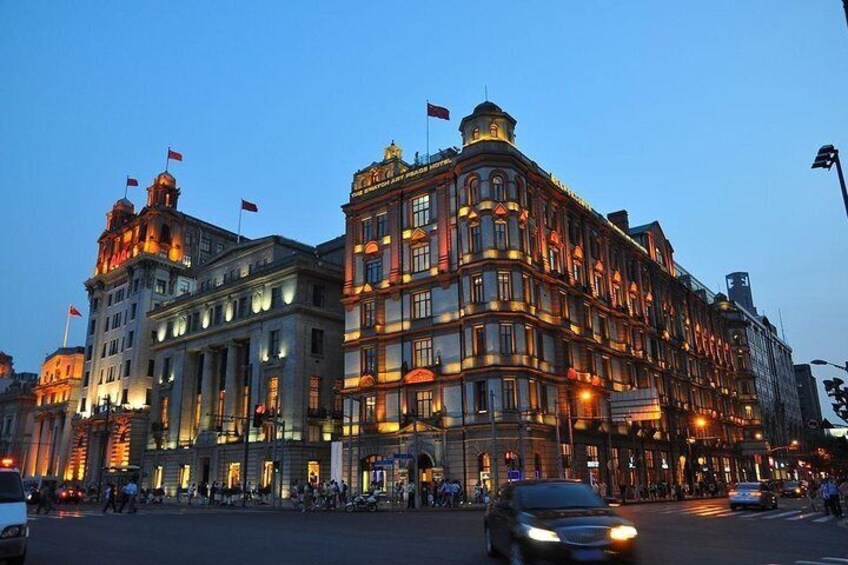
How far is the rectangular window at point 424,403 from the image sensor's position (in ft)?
172

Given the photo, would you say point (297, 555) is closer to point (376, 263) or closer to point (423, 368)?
point (423, 368)

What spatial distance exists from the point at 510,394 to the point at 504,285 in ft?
26.8

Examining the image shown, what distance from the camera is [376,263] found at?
59.5 meters

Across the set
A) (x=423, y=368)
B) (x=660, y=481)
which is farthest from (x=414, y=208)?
(x=660, y=481)

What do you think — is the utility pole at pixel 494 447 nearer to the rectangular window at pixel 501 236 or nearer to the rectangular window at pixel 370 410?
the rectangular window at pixel 501 236

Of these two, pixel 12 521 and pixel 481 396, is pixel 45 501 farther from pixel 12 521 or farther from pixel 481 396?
pixel 12 521

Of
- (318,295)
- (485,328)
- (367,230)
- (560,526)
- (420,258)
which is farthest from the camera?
(318,295)

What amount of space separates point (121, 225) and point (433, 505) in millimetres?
74479

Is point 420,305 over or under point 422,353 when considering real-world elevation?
over

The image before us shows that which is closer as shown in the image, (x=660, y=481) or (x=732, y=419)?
(x=660, y=481)

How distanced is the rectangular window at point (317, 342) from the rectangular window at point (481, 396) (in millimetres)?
19933

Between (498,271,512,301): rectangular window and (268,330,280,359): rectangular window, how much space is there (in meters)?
24.6

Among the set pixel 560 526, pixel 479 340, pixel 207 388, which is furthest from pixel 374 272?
pixel 560 526

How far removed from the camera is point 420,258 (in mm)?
Answer: 56438
